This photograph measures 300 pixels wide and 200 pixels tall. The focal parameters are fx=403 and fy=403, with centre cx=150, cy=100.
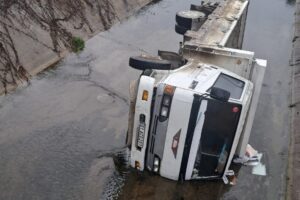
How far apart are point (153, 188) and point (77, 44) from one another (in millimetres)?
5921

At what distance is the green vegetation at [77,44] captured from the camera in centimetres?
1114

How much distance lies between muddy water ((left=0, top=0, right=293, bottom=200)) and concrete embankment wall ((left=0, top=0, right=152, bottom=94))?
341 millimetres

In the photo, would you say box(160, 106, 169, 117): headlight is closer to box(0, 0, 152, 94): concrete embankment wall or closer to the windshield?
the windshield

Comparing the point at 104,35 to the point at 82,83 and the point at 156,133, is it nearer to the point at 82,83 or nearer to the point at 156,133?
the point at 82,83

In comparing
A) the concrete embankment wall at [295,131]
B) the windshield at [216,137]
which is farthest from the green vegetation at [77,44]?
the windshield at [216,137]

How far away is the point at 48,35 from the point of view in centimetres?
1112

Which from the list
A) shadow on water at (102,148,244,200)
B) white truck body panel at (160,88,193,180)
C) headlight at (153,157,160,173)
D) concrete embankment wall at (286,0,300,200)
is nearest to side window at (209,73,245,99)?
white truck body panel at (160,88,193,180)

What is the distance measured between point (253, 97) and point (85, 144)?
3216mm

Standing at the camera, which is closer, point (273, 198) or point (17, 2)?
point (273, 198)

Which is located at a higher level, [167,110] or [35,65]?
[167,110]

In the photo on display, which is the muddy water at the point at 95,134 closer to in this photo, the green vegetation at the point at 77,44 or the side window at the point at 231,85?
the green vegetation at the point at 77,44

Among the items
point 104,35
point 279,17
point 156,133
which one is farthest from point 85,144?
point 279,17

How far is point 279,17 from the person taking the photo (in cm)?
1503

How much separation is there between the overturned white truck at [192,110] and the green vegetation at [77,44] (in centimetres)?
477
